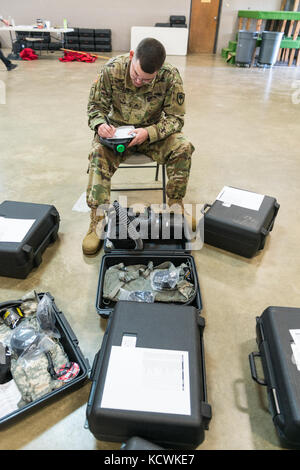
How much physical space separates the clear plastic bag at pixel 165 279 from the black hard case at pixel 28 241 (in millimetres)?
637

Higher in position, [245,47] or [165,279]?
[245,47]

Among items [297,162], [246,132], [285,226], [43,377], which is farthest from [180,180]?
[246,132]

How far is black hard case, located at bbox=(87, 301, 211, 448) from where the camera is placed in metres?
0.87

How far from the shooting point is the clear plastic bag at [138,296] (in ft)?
4.44

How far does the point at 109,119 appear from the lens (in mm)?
1901

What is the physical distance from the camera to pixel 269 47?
6402 millimetres

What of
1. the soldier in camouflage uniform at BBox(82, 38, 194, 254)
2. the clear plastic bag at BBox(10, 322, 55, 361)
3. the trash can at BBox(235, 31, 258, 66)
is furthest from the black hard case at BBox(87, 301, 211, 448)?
the trash can at BBox(235, 31, 258, 66)

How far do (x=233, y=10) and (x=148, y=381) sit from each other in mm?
9329

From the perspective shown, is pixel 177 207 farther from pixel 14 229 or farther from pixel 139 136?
pixel 14 229

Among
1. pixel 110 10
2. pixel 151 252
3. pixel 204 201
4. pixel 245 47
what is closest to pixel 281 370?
pixel 151 252

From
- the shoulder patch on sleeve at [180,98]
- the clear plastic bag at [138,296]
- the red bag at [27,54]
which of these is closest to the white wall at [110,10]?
the red bag at [27,54]

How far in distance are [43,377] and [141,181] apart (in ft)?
5.78

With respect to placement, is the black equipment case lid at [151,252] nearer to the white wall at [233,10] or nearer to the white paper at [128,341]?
the white paper at [128,341]

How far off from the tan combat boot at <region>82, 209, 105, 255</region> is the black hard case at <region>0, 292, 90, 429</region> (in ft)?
1.41
